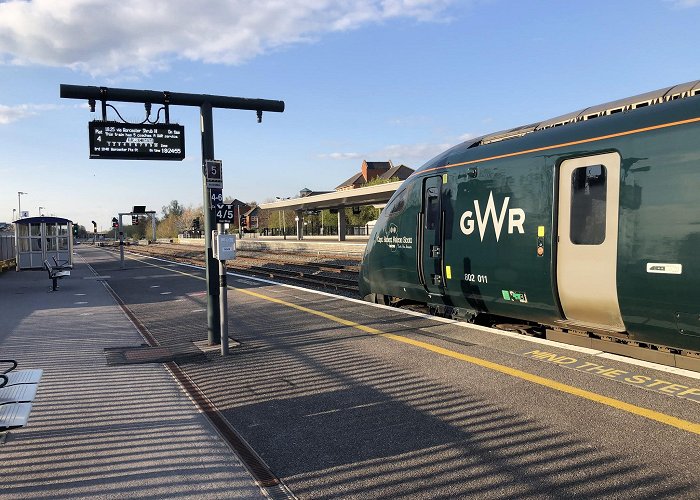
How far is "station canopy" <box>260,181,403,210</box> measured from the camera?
1681 inches

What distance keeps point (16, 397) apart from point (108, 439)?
3.12ft

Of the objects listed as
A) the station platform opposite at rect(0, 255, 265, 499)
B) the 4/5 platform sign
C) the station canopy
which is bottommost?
the station platform opposite at rect(0, 255, 265, 499)

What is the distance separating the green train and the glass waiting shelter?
72.4 ft

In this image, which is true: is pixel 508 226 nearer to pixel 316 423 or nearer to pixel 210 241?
pixel 316 423

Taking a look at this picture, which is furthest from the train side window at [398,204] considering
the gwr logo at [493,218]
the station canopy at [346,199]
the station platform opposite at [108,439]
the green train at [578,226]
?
the station canopy at [346,199]

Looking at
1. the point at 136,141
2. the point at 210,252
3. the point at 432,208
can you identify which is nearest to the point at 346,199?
the point at 432,208

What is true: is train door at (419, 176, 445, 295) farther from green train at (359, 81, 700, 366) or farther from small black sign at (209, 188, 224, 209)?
small black sign at (209, 188, 224, 209)

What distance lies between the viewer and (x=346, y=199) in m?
50.4

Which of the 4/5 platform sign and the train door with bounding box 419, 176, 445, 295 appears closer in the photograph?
the 4/5 platform sign

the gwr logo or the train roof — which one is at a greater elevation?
the train roof

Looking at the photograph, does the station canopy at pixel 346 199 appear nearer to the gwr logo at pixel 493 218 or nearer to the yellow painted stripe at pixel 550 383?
the gwr logo at pixel 493 218

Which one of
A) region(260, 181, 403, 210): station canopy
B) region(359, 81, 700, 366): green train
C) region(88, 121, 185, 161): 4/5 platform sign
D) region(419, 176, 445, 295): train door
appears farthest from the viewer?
region(260, 181, 403, 210): station canopy

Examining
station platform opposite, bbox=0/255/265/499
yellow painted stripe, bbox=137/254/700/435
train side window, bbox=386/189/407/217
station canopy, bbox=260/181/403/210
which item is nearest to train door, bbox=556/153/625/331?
yellow painted stripe, bbox=137/254/700/435

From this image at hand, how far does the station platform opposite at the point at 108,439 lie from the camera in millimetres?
3799
